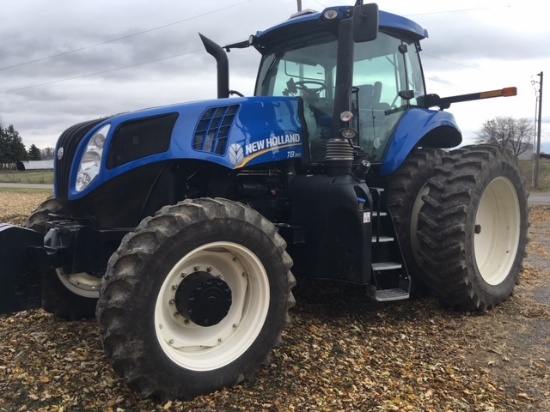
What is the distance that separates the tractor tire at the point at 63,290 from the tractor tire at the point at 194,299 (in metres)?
1.50

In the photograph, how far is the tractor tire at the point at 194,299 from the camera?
10.1ft

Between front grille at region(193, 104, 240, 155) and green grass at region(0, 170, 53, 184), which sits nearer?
front grille at region(193, 104, 240, 155)

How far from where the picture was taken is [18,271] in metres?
3.34

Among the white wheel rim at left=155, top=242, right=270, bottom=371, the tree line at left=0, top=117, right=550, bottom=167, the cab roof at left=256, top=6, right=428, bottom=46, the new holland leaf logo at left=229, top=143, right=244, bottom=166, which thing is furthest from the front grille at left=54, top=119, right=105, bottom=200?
the tree line at left=0, top=117, right=550, bottom=167

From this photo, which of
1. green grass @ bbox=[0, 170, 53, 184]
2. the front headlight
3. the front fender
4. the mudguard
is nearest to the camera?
the mudguard

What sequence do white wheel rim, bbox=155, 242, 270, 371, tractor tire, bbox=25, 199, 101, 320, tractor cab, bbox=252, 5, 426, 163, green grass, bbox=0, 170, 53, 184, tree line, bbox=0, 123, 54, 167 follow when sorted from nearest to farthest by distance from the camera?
white wheel rim, bbox=155, 242, 270, 371 → tractor tire, bbox=25, 199, 101, 320 → tractor cab, bbox=252, 5, 426, 163 → green grass, bbox=0, 170, 53, 184 → tree line, bbox=0, 123, 54, 167

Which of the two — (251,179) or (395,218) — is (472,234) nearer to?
(395,218)

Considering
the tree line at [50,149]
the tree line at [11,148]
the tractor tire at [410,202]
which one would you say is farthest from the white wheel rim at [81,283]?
the tree line at [11,148]

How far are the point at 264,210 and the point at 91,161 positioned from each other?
1448mm

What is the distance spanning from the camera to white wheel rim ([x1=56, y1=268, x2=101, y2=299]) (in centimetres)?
456

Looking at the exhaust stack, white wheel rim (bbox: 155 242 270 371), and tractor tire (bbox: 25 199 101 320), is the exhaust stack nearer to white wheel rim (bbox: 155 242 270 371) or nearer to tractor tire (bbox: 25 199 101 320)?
tractor tire (bbox: 25 199 101 320)

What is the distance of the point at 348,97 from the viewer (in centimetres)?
439

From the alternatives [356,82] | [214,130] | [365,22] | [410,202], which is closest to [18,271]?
[214,130]

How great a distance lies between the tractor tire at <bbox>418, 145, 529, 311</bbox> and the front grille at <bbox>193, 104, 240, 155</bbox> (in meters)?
1.96
